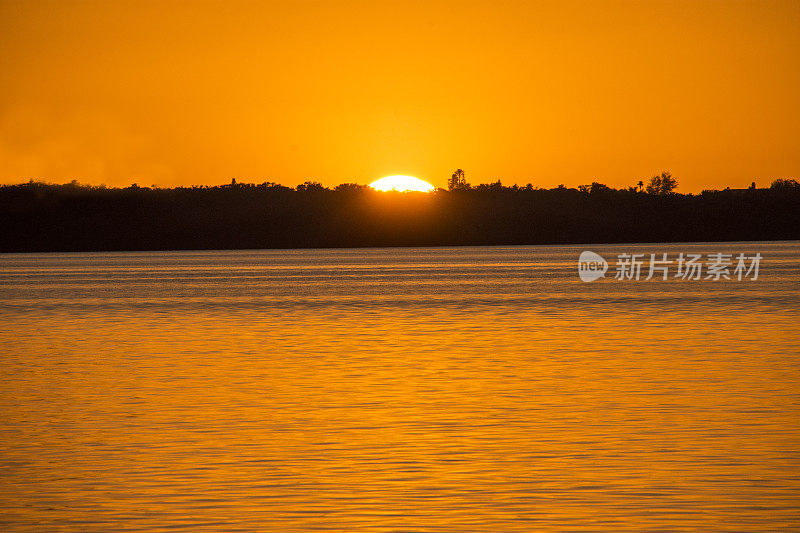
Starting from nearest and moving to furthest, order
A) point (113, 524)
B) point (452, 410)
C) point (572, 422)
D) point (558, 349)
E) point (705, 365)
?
point (113, 524) < point (572, 422) < point (452, 410) < point (705, 365) < point (558, 349)

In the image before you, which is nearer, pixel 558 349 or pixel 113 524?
pixel 113 524

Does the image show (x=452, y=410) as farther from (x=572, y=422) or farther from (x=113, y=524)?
(x=113, y=524)

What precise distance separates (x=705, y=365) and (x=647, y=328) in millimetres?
12102

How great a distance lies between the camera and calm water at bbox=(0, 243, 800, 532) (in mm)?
14211

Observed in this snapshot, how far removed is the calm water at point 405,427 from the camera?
14.2m

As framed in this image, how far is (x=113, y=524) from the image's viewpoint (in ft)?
45.0

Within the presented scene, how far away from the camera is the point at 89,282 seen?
314 ft

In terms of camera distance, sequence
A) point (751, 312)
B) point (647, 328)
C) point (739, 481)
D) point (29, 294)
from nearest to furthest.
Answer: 1. point (739, 481)
2. point (647, 328)
3. point (751, 312)
4. point (29, 294)

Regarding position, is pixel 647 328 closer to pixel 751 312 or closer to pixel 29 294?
pixel 751 312

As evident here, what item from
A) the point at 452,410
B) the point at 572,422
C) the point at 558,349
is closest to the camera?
the point at 572,422

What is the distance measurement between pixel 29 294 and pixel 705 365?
55.4 meters

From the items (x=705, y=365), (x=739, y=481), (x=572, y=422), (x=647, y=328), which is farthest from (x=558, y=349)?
(x=739, y=481)

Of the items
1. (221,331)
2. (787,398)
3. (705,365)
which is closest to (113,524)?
(787,398)

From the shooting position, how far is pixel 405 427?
1973cm
